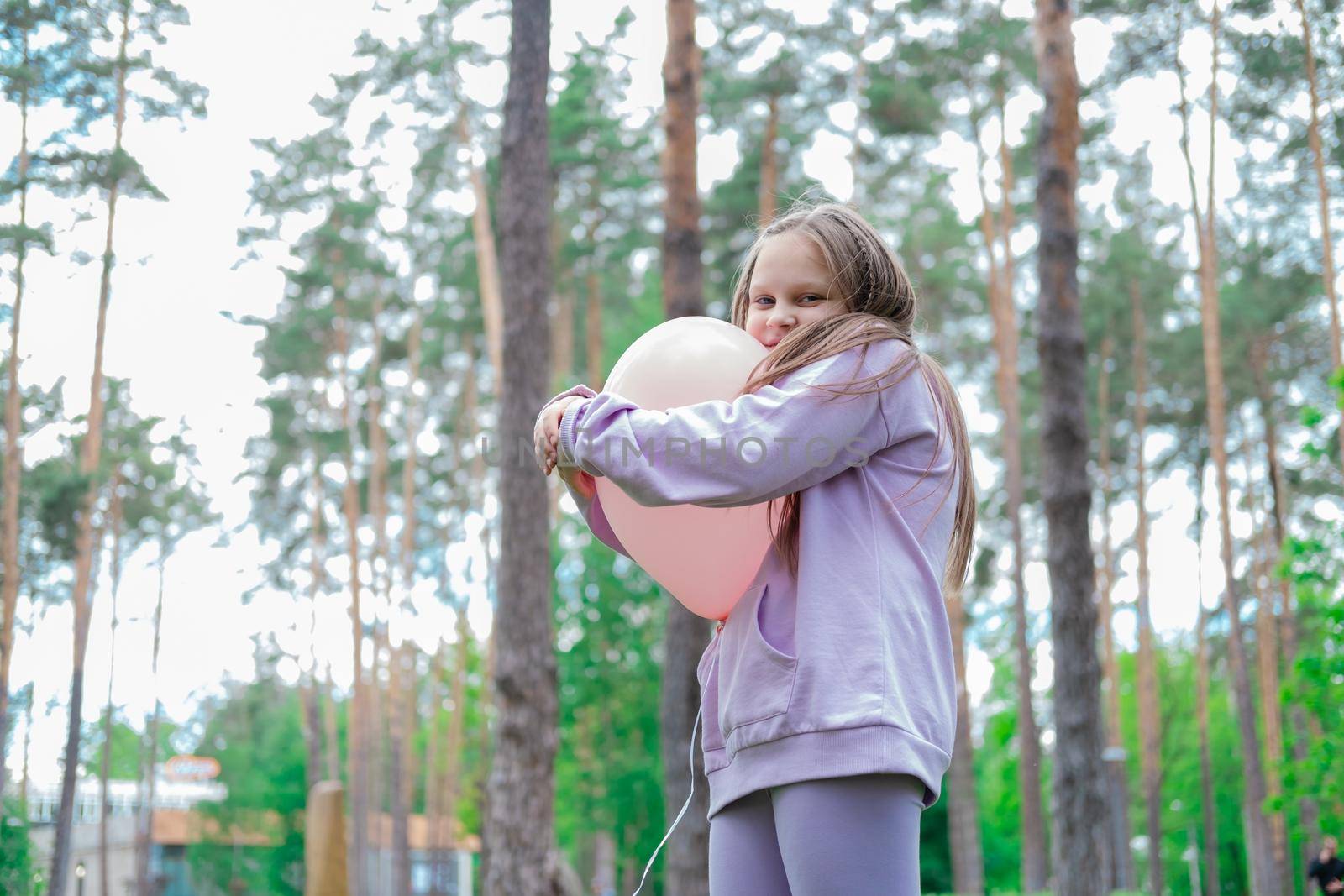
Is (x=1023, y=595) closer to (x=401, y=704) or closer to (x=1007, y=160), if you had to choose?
(x=1007, y=160)

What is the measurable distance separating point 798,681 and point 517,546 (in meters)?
5.98

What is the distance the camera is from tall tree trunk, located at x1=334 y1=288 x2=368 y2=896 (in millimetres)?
25984

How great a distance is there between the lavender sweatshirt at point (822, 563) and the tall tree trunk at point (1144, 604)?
80.4 feet

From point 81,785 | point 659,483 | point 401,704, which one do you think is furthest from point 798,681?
point 81,785

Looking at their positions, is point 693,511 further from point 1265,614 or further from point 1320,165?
point 1265,614

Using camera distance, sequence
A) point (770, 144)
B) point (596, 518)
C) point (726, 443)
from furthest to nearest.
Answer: point (770, 144), point (596, 518), point (726, 443)

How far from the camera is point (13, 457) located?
18.6 metres

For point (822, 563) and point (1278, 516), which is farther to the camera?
point (1278, 516)

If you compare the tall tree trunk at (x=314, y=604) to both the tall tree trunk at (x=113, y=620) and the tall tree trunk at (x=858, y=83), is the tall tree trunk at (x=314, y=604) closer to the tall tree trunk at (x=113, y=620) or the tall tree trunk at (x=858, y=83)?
the tall tree trunk at (x=113, y=620)

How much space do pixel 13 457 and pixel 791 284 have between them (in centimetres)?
1936

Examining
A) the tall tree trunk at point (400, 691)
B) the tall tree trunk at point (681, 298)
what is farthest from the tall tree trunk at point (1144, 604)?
the tall tree trunk at point (681, 298)

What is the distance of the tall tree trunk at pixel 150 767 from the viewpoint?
107ft

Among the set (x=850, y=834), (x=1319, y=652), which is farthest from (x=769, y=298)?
(x=1319, y=652)

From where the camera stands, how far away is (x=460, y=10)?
19109 mm
